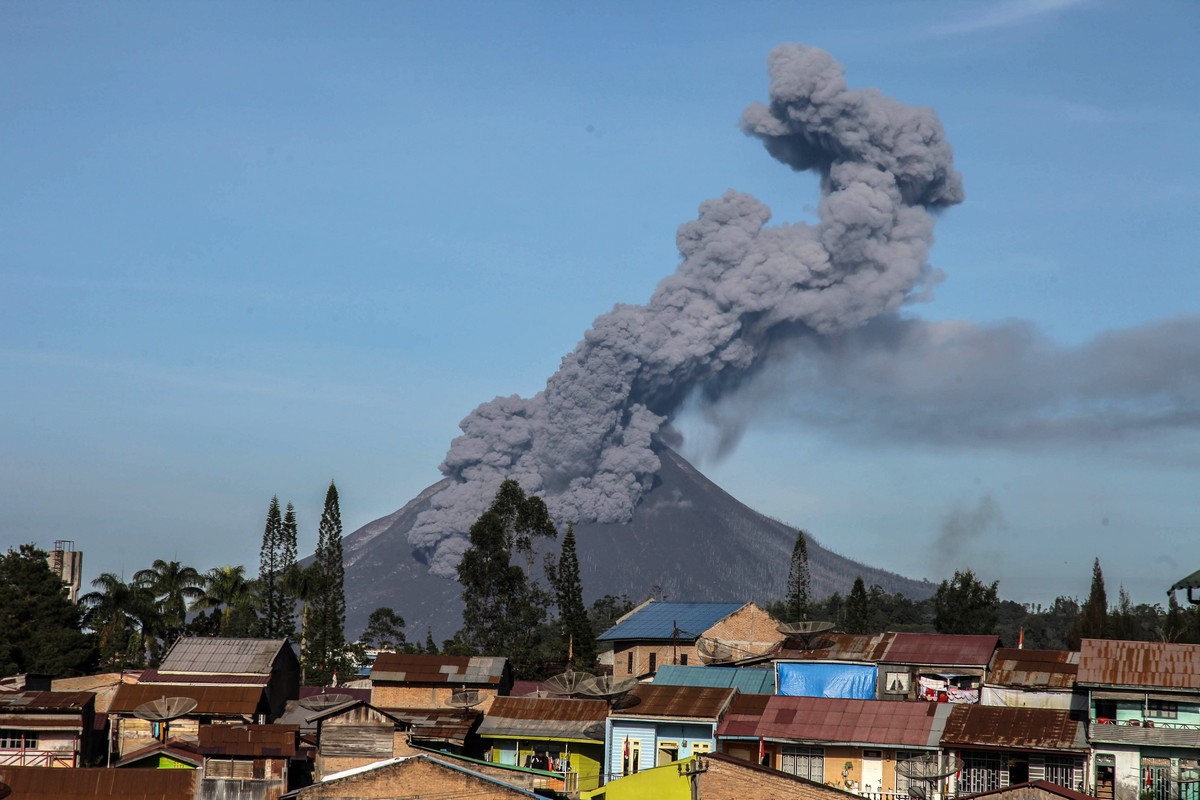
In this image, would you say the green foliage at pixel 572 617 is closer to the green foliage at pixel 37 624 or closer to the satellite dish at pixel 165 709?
the green foliage at pixel 37 624

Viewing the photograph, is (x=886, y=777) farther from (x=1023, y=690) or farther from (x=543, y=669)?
(x=543, y=669)

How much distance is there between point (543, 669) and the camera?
100 meters

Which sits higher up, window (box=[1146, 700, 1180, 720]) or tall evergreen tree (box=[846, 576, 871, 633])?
tall evergreen tree (box=[846, 576, 871, 633])

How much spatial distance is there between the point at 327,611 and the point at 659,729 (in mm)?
53021

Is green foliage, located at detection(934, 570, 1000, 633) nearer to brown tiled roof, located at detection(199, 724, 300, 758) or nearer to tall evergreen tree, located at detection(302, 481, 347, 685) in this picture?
tall evergreen tree, located at detection(302, 481, 347, 685)

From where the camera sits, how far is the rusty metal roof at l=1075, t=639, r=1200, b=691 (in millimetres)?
50719

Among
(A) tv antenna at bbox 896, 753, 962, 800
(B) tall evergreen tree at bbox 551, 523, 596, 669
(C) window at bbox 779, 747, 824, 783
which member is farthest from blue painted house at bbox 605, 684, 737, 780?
(B) tall evergreen tree at bbox 551, 523, 596, 669

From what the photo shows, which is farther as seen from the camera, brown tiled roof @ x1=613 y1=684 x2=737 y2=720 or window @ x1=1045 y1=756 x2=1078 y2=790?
brown tiled roof @ x1=613 y1=684 x2=737 y2=720

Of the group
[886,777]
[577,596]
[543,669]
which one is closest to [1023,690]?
[886,777]

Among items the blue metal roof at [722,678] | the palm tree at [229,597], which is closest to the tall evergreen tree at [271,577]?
the palm tree at [229,597]

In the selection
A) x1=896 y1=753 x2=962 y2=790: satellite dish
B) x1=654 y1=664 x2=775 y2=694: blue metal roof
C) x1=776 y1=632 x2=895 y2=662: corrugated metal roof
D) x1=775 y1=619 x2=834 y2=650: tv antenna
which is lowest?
x1=896 y1=753 x2=962 y2=790: satellite dish

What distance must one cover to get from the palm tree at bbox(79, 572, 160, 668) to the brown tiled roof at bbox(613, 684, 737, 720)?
48.5 metres

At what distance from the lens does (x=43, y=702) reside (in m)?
56.8

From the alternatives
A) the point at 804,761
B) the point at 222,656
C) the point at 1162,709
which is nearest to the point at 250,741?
the point at 804,761
